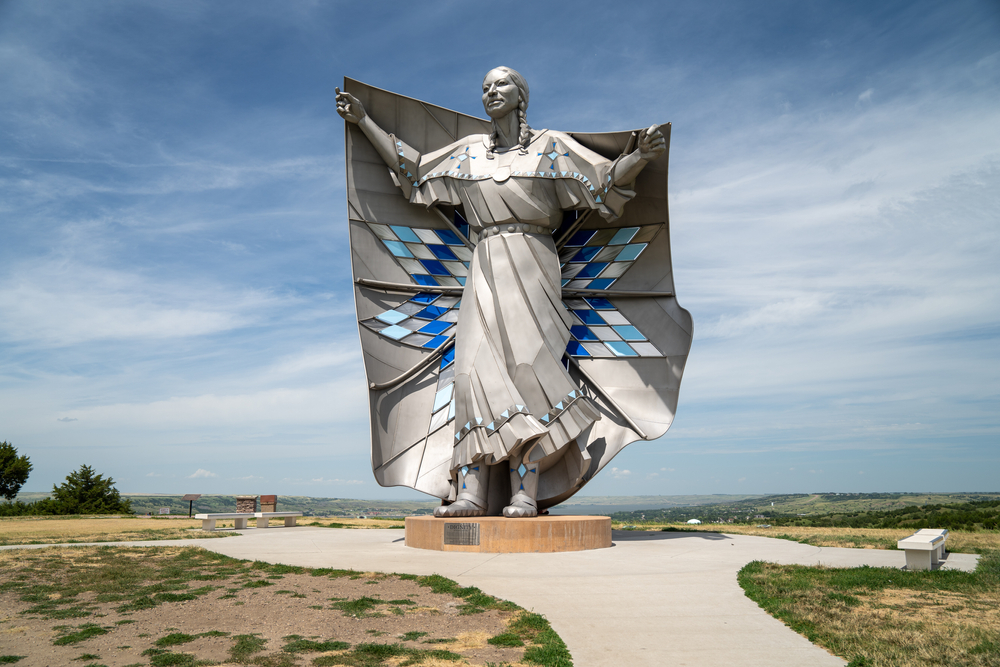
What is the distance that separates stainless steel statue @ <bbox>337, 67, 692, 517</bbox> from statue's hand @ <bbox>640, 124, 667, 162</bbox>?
39 millimetres

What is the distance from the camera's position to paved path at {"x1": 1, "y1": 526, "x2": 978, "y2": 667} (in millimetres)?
5504

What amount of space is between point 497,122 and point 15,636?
41.4 feet

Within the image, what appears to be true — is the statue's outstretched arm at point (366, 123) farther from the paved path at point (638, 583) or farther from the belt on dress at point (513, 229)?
the paved path at point (638, 583)

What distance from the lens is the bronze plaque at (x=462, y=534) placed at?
1242cm

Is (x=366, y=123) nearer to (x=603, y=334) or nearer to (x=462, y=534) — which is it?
(x=603, y=334)

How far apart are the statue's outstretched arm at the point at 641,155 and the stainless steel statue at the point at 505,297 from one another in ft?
0.11

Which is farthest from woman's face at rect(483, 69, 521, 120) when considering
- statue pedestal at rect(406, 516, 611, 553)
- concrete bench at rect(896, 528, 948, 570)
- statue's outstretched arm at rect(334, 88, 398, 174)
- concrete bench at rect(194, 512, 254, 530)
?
concrete bench at rect(194, 512, 254, 530)

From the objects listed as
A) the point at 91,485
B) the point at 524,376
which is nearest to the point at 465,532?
the point at 524,376

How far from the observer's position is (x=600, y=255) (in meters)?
16.9

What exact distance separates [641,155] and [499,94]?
349 cm

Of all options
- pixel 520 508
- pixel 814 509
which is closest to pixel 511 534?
pixel 520 508

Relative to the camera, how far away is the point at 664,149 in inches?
542

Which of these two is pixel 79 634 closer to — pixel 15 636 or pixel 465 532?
pixel 15 636

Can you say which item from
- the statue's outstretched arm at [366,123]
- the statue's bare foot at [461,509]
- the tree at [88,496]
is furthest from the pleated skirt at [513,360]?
the tree at [88,496]
